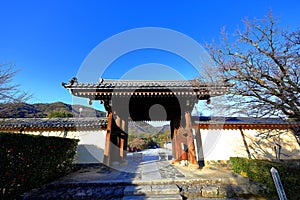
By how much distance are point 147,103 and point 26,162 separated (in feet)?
14.9

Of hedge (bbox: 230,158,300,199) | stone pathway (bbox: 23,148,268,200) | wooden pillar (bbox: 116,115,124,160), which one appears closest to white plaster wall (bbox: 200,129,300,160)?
hedge (bbox: 230,158,300,199)

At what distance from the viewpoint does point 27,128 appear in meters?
7.50

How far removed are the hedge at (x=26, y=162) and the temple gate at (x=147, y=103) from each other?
5.52 feet

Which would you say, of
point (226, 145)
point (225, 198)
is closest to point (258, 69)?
point (225, 198)

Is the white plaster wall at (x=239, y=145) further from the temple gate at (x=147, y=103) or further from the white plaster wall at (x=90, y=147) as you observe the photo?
the white plaster wall at (x=90, y=147)

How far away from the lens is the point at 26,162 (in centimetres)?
356

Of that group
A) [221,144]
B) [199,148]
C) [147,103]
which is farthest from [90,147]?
[221,144]

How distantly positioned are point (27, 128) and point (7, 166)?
5.56 meters

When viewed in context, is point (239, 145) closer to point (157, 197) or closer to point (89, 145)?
point (157, 197)

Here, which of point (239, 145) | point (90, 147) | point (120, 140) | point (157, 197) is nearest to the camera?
point (157, 197)

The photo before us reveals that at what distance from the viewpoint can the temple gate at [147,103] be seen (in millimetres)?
5168

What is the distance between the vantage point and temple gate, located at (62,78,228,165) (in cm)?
517

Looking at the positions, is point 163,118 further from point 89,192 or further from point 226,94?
point 89,192

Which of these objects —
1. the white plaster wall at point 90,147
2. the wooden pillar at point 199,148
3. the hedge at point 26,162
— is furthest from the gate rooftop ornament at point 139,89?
the white plaster wall at point 90,147
